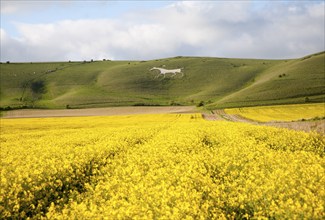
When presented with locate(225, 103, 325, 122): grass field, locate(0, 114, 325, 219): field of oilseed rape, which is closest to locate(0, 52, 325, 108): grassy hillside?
locate(225, 103, 325, 122): grass field

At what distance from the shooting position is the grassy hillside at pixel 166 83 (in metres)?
92.9

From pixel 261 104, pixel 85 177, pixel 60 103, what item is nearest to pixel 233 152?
pixel 85 177

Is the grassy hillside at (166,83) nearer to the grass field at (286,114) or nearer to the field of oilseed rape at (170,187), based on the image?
the grass field at (286,114)

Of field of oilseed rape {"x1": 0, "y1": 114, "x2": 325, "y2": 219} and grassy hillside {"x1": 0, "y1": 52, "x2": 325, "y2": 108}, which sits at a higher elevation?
grassy hillside {"x1": 0, "y1": 52, "x2": 325, "y2": 108}

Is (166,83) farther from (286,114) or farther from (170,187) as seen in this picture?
(170,187)

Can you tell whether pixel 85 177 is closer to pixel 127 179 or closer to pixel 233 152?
pixel 127 179

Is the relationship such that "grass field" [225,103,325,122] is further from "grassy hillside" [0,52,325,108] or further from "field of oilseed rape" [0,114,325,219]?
"field of oilseed rape" [0,114,325,219]

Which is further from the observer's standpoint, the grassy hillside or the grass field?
the grassy hillside

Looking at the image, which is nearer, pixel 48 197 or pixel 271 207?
pixel 271 207

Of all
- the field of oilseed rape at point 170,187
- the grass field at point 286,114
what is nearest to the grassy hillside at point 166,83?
the grass field at point 286,114

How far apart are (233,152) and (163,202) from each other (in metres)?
5.94

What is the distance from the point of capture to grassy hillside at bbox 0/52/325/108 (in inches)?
3659

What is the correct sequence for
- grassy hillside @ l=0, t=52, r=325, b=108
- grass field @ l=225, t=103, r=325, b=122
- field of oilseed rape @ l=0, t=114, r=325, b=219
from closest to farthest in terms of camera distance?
field of oilseed rape @ l=0, t=114, r=325, b=219
grass field @ l=225, t=103, r=325, b=122
grassy hillside @ l=0, t=52, r=325, b=108

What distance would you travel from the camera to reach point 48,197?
10.5m
